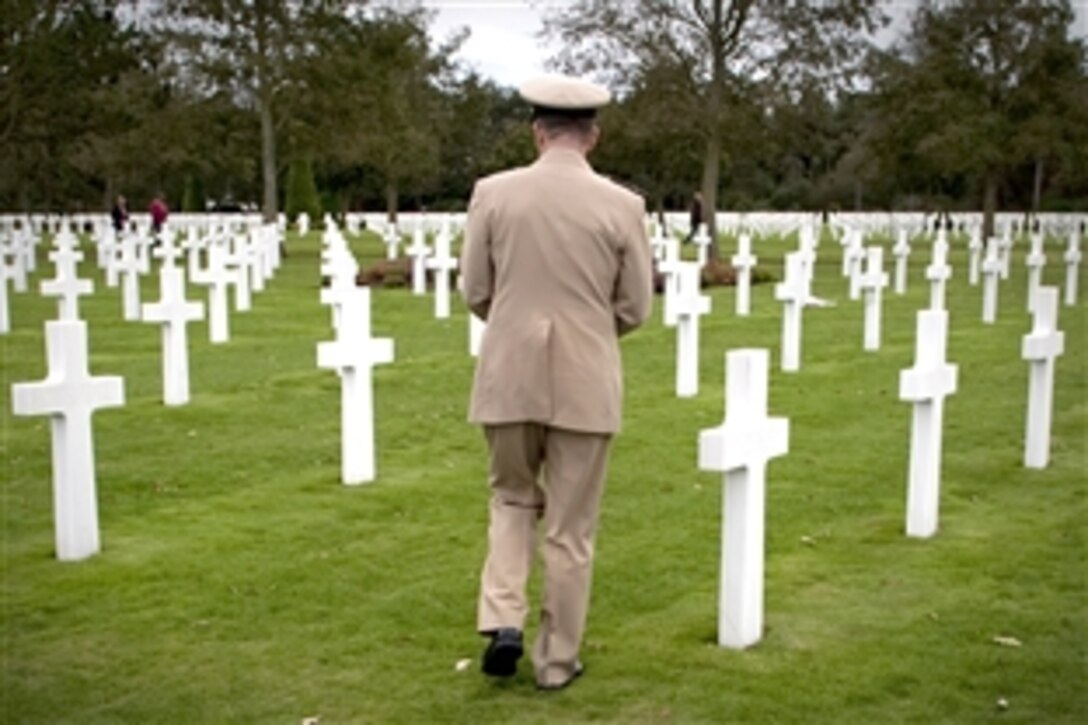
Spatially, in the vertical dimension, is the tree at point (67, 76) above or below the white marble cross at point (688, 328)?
above

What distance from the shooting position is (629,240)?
4.53m

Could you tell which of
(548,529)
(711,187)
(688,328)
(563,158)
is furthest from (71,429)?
(711,187)

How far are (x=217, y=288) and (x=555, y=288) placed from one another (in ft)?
38.1

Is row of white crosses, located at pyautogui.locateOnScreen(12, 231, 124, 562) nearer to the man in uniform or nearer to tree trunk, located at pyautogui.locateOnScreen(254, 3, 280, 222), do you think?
the man in uniform

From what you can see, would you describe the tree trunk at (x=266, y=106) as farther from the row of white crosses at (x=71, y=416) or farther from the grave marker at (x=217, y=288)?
the row of white crosses at (x=71, y=416)

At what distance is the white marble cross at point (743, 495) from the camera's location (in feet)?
16.3

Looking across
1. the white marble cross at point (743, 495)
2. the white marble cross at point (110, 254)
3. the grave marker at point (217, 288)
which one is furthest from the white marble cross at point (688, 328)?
the white marble cross at point (110, 254)

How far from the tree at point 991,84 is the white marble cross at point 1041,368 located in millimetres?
29101

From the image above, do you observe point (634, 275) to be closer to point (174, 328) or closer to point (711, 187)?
point (174, 328)

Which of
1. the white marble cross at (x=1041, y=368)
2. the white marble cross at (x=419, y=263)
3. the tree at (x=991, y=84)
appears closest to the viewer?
the white marble cross at (x=1041, y=368)

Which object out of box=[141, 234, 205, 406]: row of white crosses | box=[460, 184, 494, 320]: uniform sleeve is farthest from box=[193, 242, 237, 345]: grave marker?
box=[460, 184, 494, 320]: uniform sleeve

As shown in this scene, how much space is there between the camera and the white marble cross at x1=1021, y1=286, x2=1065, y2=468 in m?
8.07

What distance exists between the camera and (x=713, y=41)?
102 ft

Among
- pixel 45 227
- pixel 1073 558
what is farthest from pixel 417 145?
pixel 1073 558
